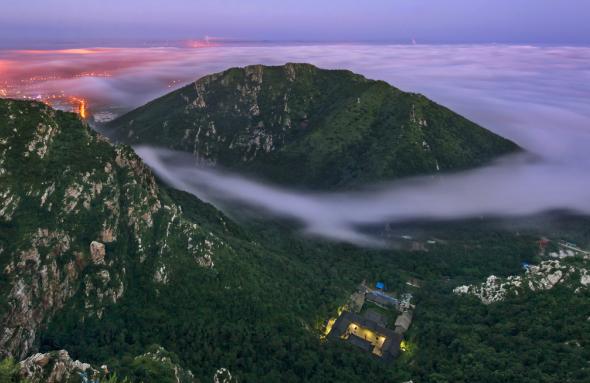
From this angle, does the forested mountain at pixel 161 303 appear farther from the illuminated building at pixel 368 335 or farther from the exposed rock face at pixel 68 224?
the illuminated building at pixel 368 335

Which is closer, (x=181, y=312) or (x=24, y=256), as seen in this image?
(x=24, y=256)

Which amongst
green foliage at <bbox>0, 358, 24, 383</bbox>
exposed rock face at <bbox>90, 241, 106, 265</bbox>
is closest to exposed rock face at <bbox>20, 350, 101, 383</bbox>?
green foliage at <bbox>0, 358, 24, 383</bbox>

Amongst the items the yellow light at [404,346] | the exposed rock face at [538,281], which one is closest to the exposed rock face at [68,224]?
the yellow light at [404,346]

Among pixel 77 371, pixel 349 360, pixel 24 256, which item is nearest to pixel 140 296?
pixel 24 256

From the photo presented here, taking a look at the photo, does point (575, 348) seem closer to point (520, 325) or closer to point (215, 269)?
point (520, 325)

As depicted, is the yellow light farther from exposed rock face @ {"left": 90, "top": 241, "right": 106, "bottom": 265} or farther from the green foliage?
the green foliage

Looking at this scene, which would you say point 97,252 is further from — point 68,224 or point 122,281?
point 68,224
